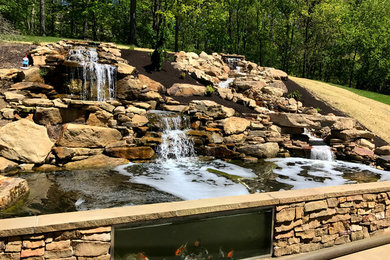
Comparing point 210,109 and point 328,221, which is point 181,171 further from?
point 328,221

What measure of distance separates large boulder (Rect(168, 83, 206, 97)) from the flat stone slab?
27.7 feet

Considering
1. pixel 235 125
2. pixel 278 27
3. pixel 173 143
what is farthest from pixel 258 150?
pixel 278 27

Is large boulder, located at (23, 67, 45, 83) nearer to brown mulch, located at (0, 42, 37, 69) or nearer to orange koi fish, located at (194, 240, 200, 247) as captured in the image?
brown mulch, located at (0, 42, 37, 69)

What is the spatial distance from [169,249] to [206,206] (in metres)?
0.63

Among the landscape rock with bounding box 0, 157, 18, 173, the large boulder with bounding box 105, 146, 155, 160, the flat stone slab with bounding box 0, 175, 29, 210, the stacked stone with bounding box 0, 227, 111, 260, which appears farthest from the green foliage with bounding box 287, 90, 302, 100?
the stacked stone with bounding box 0, 227, 111, 260

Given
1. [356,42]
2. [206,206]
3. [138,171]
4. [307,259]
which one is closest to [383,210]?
[307,259]

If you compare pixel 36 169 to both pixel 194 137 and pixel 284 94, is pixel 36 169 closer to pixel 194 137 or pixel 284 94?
pixel 194 137

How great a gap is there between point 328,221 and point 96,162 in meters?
6.70

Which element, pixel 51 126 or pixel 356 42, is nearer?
pixel 51 126

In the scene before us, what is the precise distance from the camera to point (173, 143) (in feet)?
31.4

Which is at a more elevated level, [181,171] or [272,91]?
[272,91]

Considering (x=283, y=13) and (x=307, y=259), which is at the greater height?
(x=283, y=13)

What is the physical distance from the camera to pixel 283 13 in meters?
31.9

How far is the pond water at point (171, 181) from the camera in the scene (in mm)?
5453
